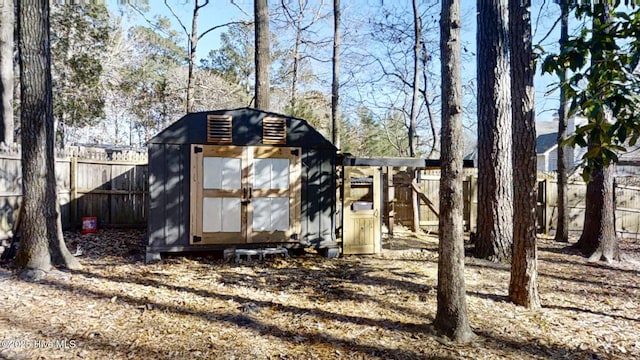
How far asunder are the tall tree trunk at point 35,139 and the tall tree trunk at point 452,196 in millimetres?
4836

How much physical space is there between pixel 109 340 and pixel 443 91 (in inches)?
141

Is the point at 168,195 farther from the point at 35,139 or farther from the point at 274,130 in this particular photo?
the point at 274,130

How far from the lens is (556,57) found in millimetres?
3043

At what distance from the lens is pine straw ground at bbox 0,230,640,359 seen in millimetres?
3156

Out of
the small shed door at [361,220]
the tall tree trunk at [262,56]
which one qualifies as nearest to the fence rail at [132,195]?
the small shed door at [361,220]

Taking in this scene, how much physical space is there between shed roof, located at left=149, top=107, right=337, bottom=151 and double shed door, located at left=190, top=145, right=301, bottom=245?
144 mm

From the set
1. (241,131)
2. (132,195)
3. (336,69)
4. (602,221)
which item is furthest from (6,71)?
(602,221)

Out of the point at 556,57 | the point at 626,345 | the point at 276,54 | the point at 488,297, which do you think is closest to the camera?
the point at 556,57

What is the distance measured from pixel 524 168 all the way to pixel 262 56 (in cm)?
594

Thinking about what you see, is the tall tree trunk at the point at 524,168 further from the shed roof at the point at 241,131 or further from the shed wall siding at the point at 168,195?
the shed wall siding at the point at 168,195

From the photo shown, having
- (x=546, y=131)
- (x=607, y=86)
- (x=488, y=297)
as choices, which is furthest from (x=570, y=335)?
(x=546, y=131)

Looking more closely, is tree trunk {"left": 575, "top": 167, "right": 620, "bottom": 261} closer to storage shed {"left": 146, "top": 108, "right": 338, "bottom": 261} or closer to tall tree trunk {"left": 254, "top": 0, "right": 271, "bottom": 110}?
storage shed {"left": 146, "top": 108, "right": 338, "bottom": 261}

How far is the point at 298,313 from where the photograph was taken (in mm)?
3930

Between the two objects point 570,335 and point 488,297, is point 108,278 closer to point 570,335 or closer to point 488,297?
point 488,297
